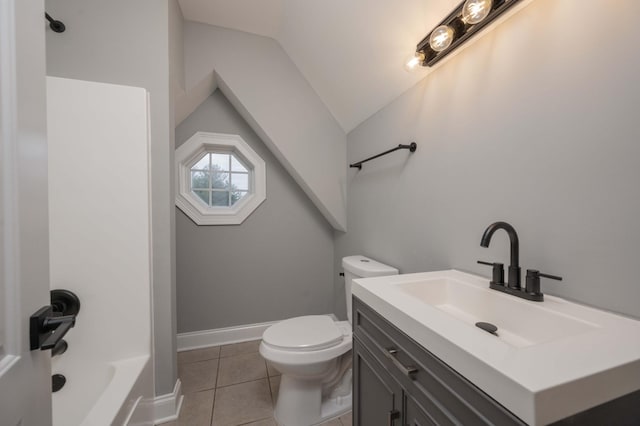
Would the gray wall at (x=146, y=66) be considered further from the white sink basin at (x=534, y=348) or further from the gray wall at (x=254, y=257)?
the white sink basin at (x=534, y=348)

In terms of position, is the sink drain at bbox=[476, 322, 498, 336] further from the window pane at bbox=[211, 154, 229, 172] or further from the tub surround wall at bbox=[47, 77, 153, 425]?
the window pane at bbox=[211, 154, 229, 172]

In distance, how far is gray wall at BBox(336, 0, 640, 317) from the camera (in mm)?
640

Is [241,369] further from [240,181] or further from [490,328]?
→ [490,328]

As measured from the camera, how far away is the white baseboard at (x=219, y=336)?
205 centimetres

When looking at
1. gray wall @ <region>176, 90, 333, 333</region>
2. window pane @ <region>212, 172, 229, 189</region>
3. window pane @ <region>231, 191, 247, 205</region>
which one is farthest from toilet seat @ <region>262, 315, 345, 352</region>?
window pane @ <region>212, 172, 229, 189</region>

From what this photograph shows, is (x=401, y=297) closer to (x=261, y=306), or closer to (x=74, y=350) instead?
(x=74, y=350)

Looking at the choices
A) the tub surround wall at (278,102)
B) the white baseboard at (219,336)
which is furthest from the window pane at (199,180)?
the white baseboard at (219,336)

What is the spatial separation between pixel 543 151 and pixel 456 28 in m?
0.61

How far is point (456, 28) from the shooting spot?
38.9 inches

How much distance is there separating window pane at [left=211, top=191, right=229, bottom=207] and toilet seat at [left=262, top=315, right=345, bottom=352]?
1.28 meters

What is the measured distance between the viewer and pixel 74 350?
1116 mm

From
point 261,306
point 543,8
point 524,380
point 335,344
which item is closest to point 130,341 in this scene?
point 335,344

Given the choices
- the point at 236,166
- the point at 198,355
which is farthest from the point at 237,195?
the point at 198,355

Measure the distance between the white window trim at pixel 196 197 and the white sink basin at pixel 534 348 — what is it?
1601mm
